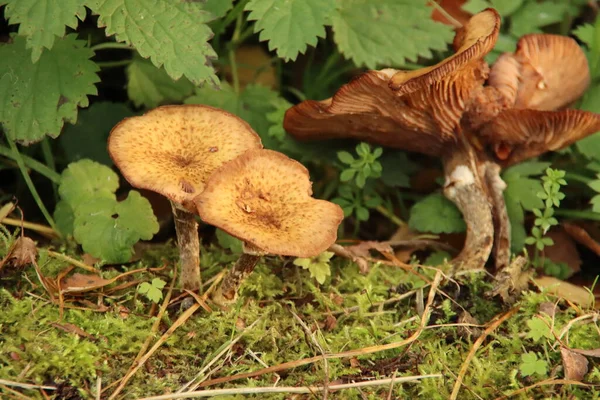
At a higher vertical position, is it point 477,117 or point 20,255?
point 477,117

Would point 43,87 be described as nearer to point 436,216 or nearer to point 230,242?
point 230,242

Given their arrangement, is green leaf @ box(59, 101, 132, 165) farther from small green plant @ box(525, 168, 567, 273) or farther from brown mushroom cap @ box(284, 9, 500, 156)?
small green plant @ box(525, 168, 567, 273)

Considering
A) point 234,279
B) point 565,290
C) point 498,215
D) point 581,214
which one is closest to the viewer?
point 234,279

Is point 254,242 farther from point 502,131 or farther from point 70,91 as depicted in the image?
point 502,131

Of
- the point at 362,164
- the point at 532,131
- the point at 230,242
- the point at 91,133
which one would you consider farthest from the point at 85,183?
the point at 532,131

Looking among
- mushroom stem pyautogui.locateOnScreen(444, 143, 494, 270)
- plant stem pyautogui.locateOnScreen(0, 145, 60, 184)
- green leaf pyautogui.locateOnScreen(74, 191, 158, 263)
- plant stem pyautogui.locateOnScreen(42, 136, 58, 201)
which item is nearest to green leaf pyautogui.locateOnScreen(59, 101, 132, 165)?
plant stem pyautogui.locateOnScreen(42, 136, 58, 201)

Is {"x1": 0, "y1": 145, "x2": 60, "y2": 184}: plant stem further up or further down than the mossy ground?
further up
